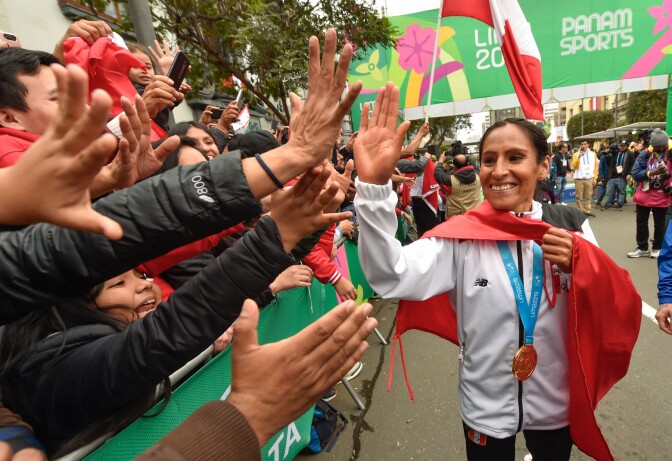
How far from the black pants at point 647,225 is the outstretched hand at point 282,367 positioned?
22.3 ft

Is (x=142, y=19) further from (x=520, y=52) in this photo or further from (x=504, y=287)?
(x=504, y=287)

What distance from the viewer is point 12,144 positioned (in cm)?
143

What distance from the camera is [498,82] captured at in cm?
1088

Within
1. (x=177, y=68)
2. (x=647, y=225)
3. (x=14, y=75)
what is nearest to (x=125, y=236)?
(x=14, y=75)

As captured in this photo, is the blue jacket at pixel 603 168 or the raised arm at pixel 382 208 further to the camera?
the blue jacket at pixel 603 168

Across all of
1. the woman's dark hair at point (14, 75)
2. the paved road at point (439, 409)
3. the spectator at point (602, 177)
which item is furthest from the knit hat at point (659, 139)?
the woman's dark hair at point (14, 75)

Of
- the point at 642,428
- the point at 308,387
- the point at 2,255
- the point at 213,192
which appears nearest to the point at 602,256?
the point at 308,387

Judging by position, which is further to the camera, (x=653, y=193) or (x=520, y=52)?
(x=653, y=193)

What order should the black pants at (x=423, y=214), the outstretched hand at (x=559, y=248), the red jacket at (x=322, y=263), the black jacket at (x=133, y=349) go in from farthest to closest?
the black pants at (x=423, y=214) < the red jacket at (x=322, y=263) < the outstretched hand at (x=559, y=248) < the black jacket at (x=133, y=349)

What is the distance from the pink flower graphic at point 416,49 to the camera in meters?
10.9

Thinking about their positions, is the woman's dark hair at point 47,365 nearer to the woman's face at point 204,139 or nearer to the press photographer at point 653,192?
the woman's face at point 204,139

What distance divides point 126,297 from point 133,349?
0.35m

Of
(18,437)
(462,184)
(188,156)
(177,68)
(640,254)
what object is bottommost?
(640,254)

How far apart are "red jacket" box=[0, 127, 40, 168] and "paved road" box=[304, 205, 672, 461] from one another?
7.85 ft
